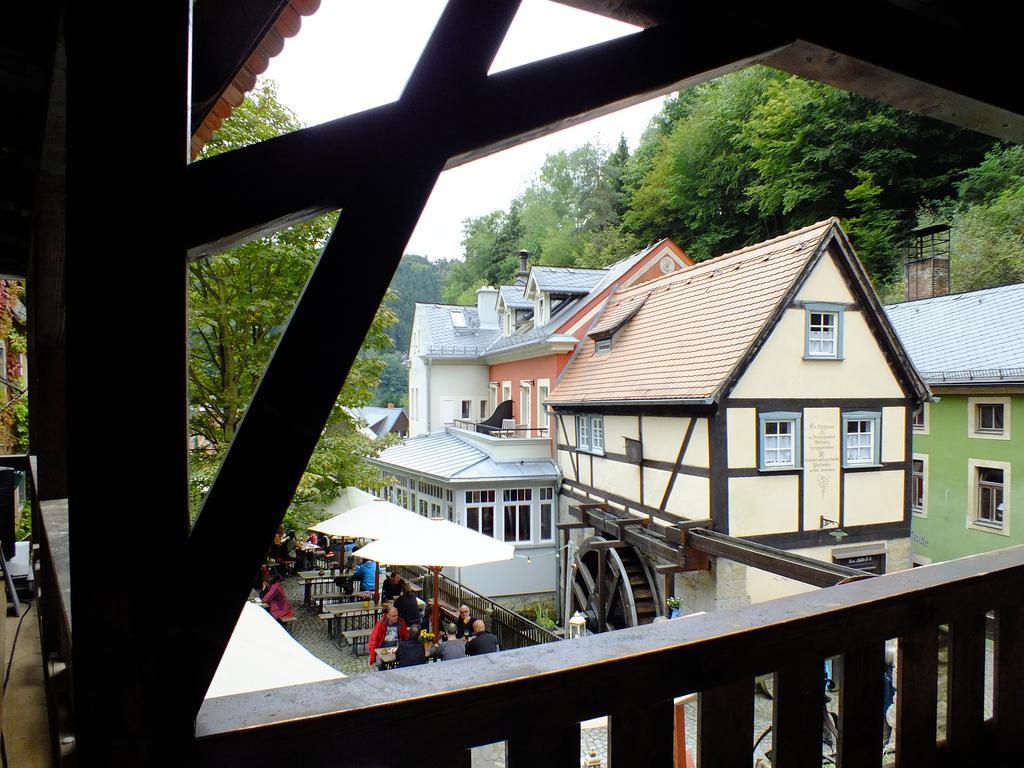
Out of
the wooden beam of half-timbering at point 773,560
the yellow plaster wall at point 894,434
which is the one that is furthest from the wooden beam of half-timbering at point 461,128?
the yellow plaster wall at point 894,434

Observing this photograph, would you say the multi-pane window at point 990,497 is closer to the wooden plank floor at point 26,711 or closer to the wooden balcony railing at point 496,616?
the wooden balcony railing at point 496,616

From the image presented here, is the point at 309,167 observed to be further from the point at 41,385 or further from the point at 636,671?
the point at 41,385

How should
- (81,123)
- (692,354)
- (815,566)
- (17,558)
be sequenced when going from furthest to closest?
(692,354)
(815,566)
(17,558)
(81,123)

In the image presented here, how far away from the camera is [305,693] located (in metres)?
0.75

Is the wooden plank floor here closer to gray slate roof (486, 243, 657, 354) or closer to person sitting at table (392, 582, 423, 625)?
person sitting at table (392, 582, 423, 625)

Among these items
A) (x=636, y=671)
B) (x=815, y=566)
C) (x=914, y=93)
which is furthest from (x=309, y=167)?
(x=815, y=566)

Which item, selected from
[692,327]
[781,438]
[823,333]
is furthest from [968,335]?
[692,327]

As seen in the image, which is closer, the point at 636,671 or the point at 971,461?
the point at 636,671

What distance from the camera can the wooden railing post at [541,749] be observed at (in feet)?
2.69

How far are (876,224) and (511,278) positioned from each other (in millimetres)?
19767

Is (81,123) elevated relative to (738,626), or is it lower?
elevated

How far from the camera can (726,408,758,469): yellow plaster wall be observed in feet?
33.3

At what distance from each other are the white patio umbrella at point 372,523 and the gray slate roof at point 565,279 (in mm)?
9061

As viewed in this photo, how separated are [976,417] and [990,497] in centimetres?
149
